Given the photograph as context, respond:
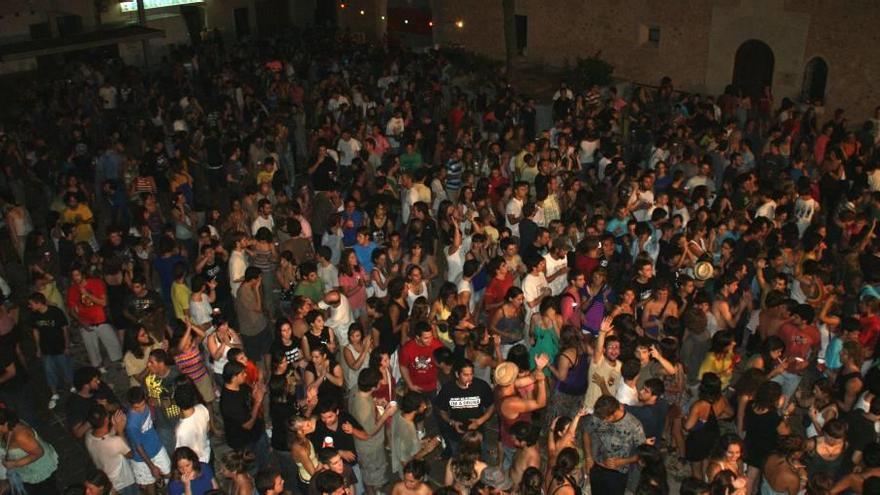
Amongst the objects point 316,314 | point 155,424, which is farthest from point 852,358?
point 155,424

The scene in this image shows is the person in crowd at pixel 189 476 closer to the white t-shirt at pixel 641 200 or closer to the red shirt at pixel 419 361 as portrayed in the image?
the red shirt at pixel 419 361

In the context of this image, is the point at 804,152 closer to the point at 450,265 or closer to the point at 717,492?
the point at 450,265

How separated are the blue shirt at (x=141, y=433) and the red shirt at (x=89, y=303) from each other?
2.72 metres

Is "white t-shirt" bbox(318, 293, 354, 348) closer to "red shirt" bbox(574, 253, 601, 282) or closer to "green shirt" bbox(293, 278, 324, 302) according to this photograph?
"green shirt" bbox(293, 278, 324, 302)

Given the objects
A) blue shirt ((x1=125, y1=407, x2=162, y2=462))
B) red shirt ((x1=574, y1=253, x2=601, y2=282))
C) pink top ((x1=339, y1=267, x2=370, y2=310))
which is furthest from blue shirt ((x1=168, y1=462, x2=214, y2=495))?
red shirt ((x1=574, y1=253, x2=601, y2=282))

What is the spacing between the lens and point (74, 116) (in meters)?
16.4

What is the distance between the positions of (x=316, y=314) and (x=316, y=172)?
5.34m

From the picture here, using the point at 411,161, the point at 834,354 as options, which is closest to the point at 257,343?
the point at 411,161

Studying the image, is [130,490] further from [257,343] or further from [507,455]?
[507,455]

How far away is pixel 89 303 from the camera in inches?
354

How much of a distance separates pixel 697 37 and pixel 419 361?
56.7 feet

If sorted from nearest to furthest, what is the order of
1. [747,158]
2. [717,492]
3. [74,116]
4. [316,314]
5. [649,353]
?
[717,492]
[649,353]
[316,314]
[747,158]
[74,116]

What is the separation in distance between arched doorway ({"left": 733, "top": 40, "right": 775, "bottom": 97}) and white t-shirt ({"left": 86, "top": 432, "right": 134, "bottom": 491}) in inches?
714

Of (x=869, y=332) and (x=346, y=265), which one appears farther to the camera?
(x=346, y=265)
